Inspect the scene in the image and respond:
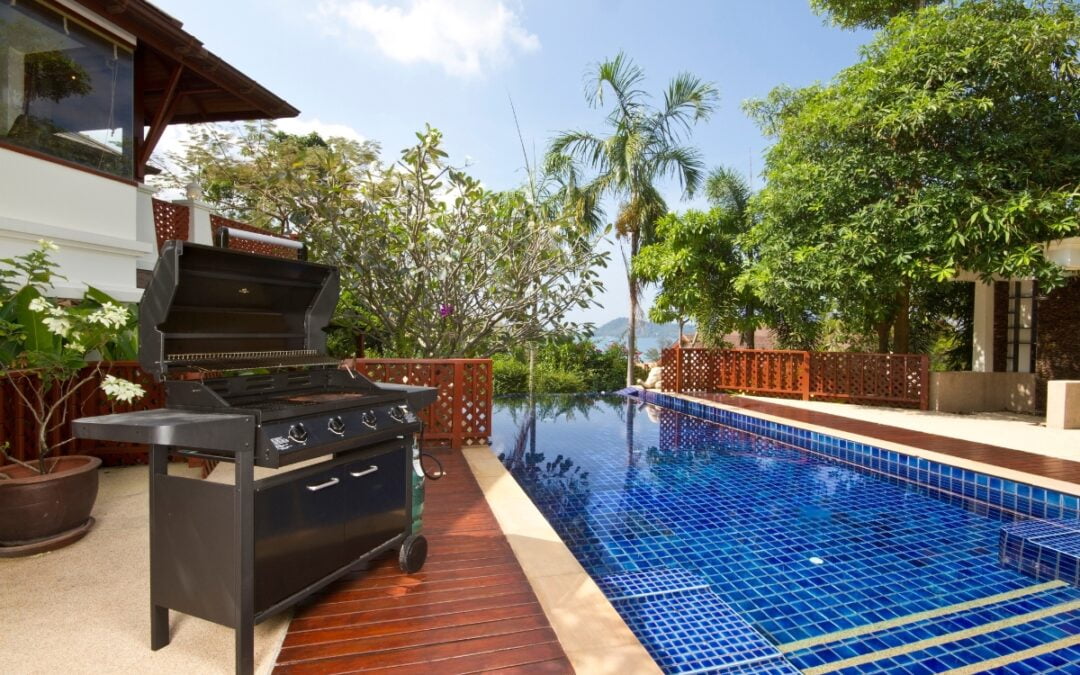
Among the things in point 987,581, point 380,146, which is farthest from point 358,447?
point 380,146

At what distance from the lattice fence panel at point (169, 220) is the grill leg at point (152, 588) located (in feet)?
19.4

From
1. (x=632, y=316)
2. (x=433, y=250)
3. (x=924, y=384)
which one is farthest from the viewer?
(x=632, y=316)

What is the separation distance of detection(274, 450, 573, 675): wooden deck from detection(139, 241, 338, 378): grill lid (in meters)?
1.18

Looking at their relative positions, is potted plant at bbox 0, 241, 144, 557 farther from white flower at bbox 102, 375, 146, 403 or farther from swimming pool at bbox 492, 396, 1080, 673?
swimming pool at bbox 492, 396, 1080, 673

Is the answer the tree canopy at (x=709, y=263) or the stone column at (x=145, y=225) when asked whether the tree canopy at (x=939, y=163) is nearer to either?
the tree canopy at (x=709, y=263)

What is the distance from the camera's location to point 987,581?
3.56 meters

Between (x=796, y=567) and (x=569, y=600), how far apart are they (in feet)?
6.42

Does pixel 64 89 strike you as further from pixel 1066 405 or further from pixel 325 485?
pixel 1066 405

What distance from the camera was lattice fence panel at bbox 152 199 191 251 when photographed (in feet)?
22.5

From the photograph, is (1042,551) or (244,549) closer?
(244,549)

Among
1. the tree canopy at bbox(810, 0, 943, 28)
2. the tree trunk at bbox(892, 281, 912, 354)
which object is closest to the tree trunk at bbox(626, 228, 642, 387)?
the tree trunk at bbox(892, 281, 912, 354)

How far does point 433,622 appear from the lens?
2406mm

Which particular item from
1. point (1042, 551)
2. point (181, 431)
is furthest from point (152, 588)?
point (1042, 551)

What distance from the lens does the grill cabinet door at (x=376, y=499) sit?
248 centimetres
